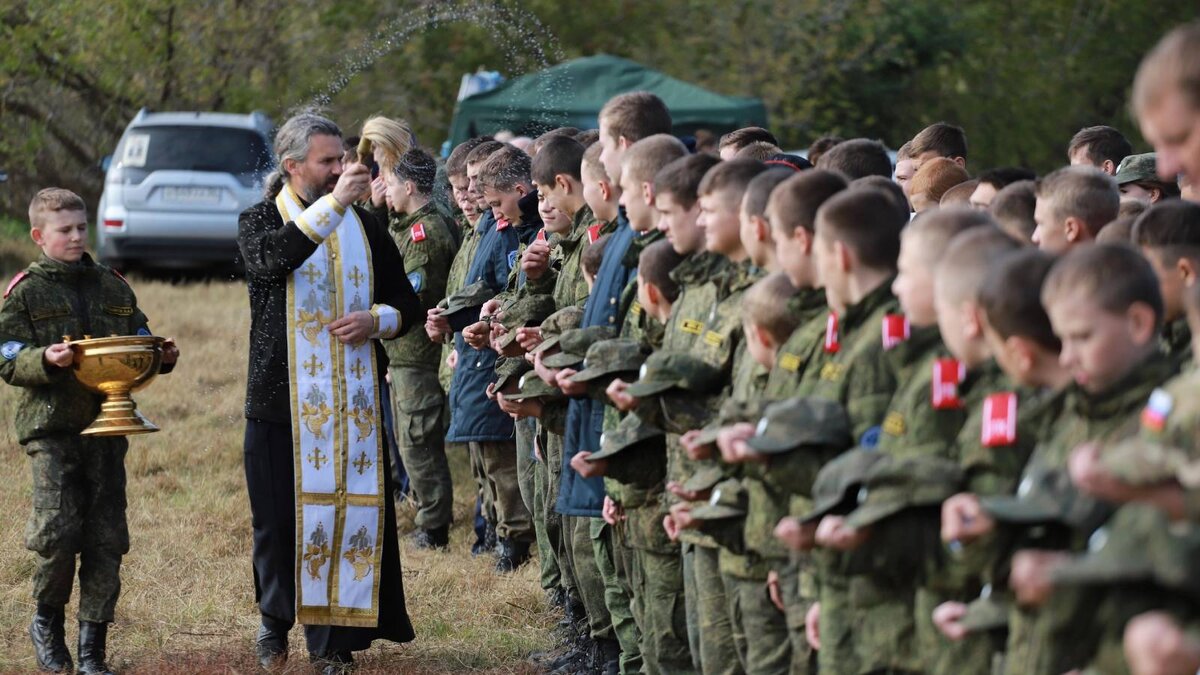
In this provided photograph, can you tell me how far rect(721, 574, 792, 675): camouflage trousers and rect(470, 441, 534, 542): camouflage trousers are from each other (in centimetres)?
371

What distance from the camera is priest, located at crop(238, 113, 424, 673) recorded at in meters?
6.36

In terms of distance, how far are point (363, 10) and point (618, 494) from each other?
1754 cm

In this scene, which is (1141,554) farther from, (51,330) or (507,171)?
(507,171)

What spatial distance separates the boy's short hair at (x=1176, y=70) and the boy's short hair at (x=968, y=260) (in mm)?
A: 642

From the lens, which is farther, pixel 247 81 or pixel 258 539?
pixel 247 81

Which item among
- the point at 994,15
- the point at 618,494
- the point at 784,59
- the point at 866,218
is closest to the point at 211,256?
the point at 784,59

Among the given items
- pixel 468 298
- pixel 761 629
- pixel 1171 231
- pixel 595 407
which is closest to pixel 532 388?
pixel 595 407

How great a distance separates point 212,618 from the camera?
23.9 feet

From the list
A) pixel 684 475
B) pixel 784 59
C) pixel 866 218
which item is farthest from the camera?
pixel 784 59

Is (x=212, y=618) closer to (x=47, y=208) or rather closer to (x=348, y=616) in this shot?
(x=348, y=616)

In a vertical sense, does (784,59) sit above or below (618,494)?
above

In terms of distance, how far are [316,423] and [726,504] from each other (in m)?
2.22

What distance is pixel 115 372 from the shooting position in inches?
250

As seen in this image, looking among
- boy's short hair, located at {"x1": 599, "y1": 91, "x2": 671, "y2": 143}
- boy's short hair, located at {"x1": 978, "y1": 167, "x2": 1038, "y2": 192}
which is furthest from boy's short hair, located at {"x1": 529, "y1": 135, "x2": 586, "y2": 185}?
boy's short hair, located at {"x1": 978, "y1": 167, "x2": 1038, "y2": 192}
